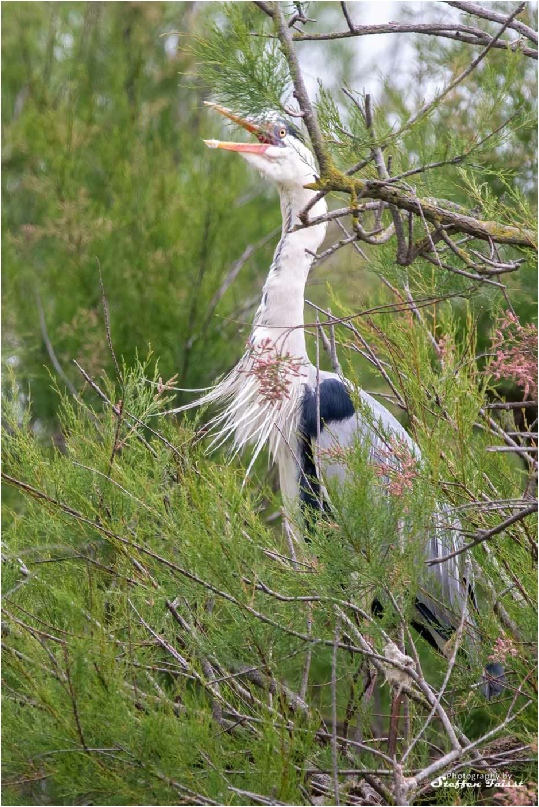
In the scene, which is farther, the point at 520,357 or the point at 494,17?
the point at 494,17

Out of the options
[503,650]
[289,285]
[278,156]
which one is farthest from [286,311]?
[503,650]

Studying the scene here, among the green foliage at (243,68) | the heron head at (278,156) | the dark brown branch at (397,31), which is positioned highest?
the dark brown branch at (397,31)

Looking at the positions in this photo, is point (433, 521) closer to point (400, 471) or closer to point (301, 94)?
point (400, 471)

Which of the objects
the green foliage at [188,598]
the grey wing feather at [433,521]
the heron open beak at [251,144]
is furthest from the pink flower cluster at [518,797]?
the heron open beak at [251,144]

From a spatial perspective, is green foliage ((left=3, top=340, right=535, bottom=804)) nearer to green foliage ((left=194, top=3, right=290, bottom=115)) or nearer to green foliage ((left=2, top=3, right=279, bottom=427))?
green foliage ((left=194, top=3, right=290, bottom=115))

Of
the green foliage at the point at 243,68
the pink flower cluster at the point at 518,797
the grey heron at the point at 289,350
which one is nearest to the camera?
the pink flower cluster at the point at 518,797

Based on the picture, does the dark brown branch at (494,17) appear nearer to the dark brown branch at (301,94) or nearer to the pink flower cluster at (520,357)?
the dark brown branch at (301,94)

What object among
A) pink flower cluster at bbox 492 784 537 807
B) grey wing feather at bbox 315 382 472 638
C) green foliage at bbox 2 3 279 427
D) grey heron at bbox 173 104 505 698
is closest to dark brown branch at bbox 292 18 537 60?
grey wing feather at bbox 315 382 472 638

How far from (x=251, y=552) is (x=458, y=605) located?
0.58 m

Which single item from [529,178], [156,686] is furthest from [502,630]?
[529,178]

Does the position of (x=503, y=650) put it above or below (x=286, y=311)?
below

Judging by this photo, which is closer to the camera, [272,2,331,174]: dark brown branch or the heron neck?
[272,2,331,174]: dark brown branch

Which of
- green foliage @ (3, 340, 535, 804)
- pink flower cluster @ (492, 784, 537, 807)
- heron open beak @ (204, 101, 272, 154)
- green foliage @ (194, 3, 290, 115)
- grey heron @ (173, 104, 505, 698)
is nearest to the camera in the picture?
pink flower cluster @ (492, 784, 537, 807)

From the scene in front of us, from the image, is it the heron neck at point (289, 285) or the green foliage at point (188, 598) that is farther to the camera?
the heron neck at point (289, 285)
